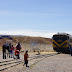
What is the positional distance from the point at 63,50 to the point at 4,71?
23.6 metres

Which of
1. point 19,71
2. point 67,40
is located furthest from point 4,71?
point 67,40

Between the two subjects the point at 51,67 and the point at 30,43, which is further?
the point at 30,43

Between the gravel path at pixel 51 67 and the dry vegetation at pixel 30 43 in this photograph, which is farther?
the dry vegetation at pixel 30 43

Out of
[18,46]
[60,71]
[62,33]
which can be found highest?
[62,33]

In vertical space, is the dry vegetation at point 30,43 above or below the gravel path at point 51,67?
above

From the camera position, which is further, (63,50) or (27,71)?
(63,50)

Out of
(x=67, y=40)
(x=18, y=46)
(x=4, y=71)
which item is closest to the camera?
(x=4, y=71)

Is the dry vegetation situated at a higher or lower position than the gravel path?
higher

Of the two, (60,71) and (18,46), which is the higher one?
(18,46)

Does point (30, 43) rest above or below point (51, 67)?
above

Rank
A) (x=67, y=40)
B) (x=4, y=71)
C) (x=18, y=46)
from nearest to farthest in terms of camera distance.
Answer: (x=4, y=71) → (x=18, y=46) → (x=67, y=40)

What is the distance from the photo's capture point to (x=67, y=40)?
34281mm

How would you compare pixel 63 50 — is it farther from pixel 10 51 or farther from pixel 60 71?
pixel 60 71

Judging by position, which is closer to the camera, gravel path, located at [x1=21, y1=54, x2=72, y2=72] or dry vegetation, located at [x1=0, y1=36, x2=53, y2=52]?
gravel path, located at [x1=21, y1=54, x2=72, y2=72]
